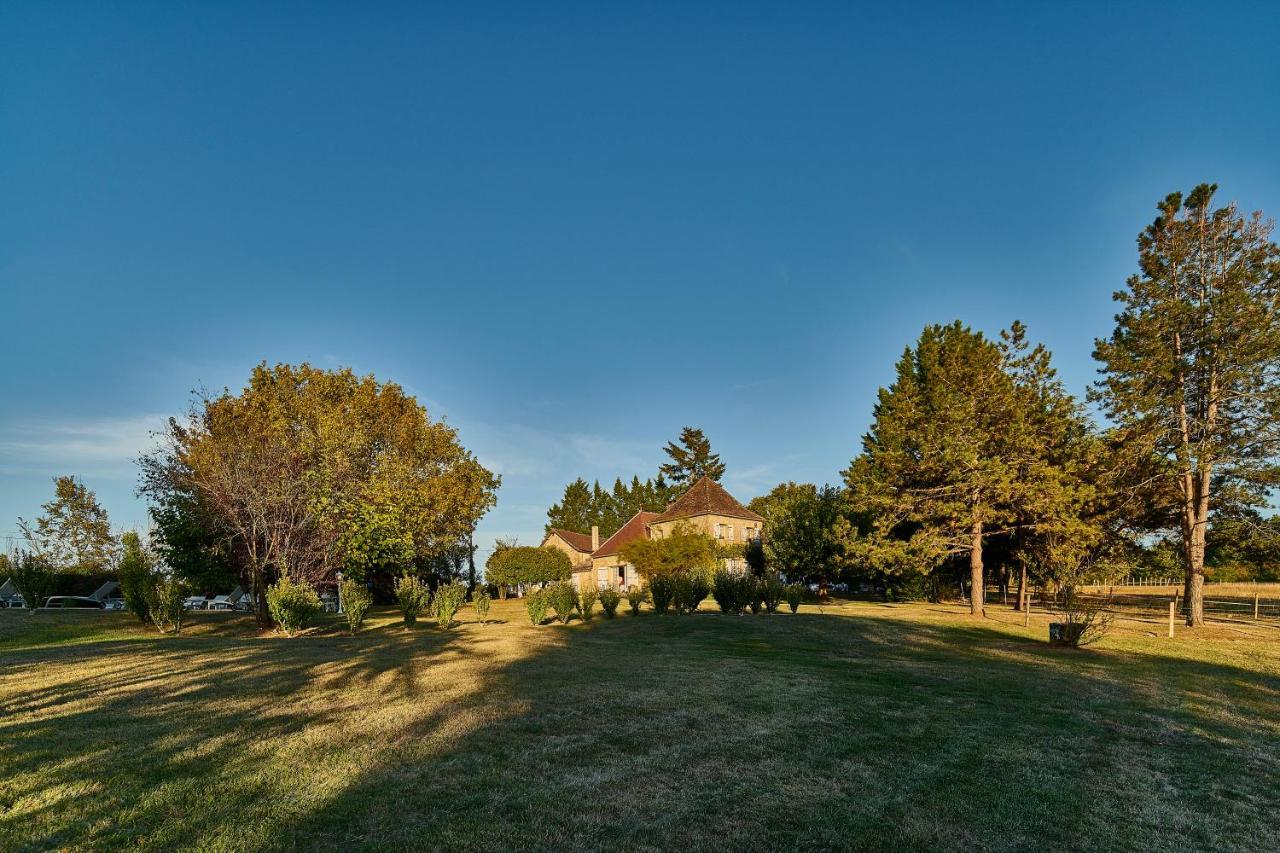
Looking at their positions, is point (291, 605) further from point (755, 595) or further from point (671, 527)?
point (671, 527)

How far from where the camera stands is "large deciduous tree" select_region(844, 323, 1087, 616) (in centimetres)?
2756

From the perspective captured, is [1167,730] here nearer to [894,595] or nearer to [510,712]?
[510,712]

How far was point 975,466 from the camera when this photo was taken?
27719mm

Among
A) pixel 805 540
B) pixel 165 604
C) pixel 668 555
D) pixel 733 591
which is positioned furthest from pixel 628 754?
pixel 805 540

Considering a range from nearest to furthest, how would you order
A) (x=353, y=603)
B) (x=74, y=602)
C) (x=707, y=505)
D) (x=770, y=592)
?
(x=353, y=603), (x=770, y=592), (x=74, y=602), (x=707, y=505)

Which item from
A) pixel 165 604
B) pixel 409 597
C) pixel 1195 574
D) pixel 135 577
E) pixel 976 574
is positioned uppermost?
pixel 1195 574

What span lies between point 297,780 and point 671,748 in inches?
132

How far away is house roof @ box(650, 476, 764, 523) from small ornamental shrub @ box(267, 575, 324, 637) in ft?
115

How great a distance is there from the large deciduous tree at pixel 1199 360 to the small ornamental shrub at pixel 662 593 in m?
18.9

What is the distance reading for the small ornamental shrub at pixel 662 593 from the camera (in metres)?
24.6

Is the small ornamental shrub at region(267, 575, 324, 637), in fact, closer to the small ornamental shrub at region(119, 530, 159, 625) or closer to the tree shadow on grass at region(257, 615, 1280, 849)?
the small ornamental shrub at region(119, 530, 159, 625)

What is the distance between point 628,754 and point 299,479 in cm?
2155

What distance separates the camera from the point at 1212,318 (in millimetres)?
→ 23516

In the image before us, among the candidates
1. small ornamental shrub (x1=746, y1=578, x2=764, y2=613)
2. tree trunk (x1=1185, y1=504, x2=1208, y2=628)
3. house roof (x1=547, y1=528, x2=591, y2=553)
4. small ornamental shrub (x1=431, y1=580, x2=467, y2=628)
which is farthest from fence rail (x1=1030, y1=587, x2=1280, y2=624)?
house roof (x1=547, y1=528, x2=591, y2=553)
